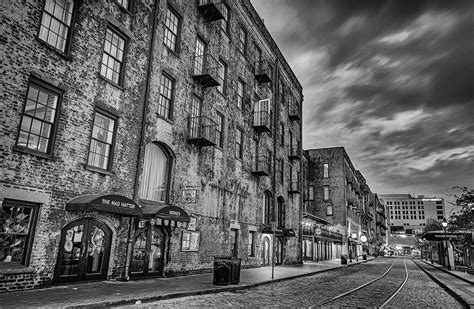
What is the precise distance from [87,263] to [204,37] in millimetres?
12817

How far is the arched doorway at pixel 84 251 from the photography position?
35.0 ft

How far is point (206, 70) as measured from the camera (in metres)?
18.8

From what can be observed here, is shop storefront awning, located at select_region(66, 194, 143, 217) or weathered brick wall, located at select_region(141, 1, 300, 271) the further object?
weathered brick wall, located at select_region(141, 1, 300, 271)

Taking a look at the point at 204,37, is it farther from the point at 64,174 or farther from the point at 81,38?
the point at 64,174

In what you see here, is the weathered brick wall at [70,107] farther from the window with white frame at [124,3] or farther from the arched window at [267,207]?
the arched window at [267,207]

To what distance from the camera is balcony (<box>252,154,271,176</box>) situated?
2356cm

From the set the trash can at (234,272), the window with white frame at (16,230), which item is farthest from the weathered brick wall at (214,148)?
the window with white frame at (16,230)

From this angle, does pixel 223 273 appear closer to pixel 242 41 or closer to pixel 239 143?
pixel 239 143

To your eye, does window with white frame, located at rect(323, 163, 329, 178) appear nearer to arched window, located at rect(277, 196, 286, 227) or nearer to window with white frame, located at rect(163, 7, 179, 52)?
arched window, located at rect(277, 196, 286, 227)

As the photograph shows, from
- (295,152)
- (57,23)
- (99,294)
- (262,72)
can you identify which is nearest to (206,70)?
(262,72)

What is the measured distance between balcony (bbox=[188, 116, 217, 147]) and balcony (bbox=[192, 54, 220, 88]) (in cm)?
184

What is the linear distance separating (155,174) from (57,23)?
677 cm

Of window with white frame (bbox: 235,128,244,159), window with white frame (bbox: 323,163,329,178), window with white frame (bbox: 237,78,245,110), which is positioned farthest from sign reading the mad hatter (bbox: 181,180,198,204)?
window with white frame (bbox: 323,163,329,178)

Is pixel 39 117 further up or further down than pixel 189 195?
further up
